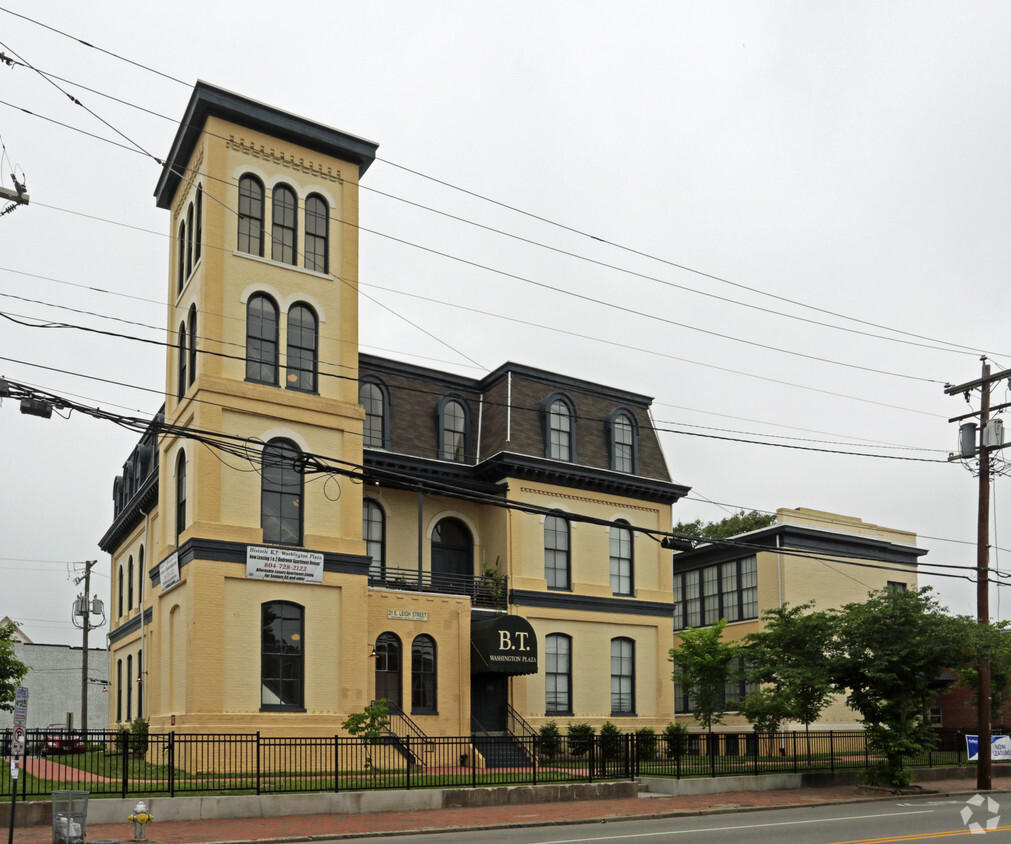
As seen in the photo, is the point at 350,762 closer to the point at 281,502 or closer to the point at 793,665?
the point at 281,502

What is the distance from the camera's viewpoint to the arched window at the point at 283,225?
1223 inches

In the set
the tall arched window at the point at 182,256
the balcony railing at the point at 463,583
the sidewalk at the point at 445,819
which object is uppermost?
the tall arched window at the point at 182,256

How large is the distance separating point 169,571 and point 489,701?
446 inches

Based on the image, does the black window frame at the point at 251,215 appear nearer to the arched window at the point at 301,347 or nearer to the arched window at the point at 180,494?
the arched window at the point at 301,347

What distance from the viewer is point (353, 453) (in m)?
31.2

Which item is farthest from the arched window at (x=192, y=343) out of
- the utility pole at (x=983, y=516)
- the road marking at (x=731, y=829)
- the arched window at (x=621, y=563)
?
the utility pole at (x=983, y=516)

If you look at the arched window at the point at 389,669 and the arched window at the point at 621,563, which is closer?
the arched window at the point at 389,669

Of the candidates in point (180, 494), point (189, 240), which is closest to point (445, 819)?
point (180, 494)

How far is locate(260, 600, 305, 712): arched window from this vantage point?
2838 cm

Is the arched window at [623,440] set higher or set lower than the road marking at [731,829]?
higher

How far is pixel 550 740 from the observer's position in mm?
30922

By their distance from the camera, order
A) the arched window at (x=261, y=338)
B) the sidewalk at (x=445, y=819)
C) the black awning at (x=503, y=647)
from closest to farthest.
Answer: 1. the sidewalk at (x=445, y=819)
2. the arched window at (x=261, y=338)
3. the black awning at (x=503, y=647)

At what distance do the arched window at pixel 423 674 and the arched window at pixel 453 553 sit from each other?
3.60m

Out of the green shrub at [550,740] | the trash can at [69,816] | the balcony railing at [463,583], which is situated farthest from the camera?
the balcony railing at [463,583]
